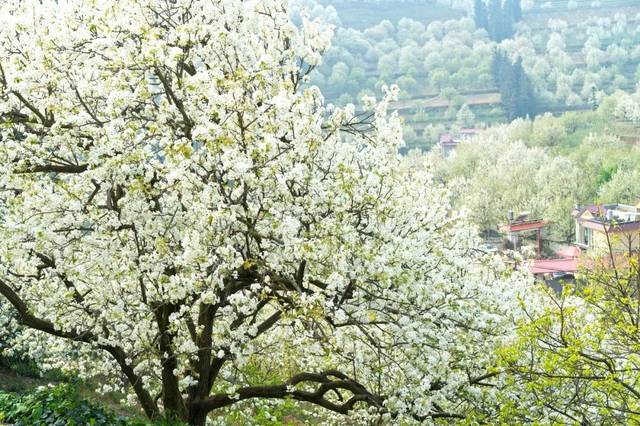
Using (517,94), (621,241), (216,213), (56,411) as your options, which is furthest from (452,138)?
(216,213)

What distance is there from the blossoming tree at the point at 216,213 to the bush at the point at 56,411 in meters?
0.88

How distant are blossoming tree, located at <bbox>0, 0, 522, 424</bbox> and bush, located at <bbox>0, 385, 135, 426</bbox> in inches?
34.5

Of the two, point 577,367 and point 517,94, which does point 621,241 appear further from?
point 517,94

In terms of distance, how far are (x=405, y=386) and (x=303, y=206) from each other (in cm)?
293

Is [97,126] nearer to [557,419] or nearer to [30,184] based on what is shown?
[30,184]

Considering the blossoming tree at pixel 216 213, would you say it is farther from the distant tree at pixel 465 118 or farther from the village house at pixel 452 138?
the distant tree at pixel 465 118

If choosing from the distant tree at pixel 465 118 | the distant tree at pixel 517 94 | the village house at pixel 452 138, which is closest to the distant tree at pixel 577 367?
the village house at pixel 452 138

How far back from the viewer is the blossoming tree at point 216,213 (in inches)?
413

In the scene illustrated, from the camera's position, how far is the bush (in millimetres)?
10820

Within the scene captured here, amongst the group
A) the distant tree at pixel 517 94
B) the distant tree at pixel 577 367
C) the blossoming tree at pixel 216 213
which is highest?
the distant tree at pixel 517 94

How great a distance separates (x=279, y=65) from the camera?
12461 mm

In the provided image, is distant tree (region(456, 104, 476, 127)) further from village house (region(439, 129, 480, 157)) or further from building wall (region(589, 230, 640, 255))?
building wall (region(589, 230, 640, 255))

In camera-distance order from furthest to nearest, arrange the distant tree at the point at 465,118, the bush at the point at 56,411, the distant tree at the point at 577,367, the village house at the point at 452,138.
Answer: the distant tree at the point at 465,118
the village house at the point at 452,138
the bush at the point at 56,411
the distant tree at the point at 577,367

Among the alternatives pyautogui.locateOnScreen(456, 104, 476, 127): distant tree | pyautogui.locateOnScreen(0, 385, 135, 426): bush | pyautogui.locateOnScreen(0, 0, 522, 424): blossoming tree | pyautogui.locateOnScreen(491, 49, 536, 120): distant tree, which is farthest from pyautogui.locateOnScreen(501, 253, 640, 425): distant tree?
pyautogui.locateOnScreen(456, 104, 476, 127): distant tree
